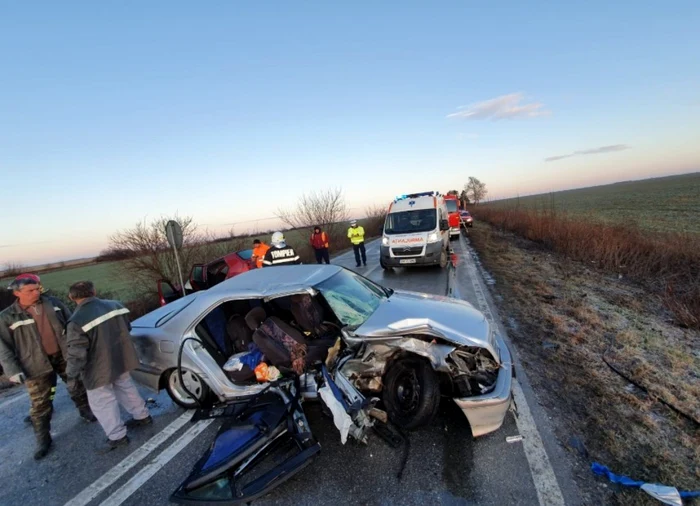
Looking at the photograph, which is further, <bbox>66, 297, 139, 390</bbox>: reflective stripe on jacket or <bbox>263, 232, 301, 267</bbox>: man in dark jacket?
<bbox>263, 232, 301, 267</bbox>: man in dark jacket

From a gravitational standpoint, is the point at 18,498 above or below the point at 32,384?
below

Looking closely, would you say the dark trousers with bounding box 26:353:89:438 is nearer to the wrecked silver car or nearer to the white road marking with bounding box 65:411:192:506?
the wrecked silver car

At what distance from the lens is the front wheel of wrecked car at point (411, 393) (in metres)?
2.87

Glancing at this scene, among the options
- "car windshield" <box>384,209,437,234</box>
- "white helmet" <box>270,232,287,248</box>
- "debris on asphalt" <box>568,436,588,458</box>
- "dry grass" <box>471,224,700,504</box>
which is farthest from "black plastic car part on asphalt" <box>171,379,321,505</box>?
"car windshield" <box>384,209,437,234</box>

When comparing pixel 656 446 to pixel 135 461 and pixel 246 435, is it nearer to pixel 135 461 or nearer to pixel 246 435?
pixel 246 435

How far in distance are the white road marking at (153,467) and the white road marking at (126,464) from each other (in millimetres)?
152

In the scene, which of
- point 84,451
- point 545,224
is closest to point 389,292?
point 84,451

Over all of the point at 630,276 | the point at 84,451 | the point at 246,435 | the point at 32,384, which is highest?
the point at 32,384

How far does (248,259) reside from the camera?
30.2ft

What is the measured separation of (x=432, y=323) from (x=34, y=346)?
3.89 meters

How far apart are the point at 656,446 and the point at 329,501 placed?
2.52 meters

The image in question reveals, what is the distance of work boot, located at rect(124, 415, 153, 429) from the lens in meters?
3.64

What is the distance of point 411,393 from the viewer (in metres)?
3.06

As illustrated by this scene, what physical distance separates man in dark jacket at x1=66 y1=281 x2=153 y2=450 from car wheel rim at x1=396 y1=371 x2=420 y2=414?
2.63 m
